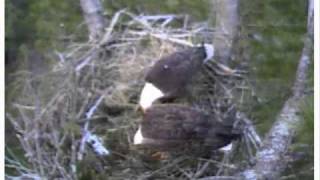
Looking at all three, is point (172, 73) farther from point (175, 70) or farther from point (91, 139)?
point (91, 139)

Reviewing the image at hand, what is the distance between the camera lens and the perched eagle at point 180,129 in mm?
1219

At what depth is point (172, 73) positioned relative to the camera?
120 centimetres

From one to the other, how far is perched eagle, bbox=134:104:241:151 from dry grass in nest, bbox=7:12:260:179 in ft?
0.06

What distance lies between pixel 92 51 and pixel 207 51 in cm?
25

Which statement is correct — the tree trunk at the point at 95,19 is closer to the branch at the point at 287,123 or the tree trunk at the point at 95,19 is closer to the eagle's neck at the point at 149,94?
the eagle's neck at the point at 149,94

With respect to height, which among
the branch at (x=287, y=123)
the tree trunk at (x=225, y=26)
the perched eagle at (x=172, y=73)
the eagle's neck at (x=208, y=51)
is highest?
the tree trunk at (x=225, y=26)

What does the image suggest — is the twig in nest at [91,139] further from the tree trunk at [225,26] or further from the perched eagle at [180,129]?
the tree trunk at [225,26]

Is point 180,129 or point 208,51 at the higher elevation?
point 208,51

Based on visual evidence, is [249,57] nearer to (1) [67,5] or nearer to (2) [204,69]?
(2) [204,69]

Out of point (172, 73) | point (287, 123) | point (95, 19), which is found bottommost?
point (287, 123)

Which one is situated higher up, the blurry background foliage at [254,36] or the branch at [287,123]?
the blurry background foliage at [254,36]

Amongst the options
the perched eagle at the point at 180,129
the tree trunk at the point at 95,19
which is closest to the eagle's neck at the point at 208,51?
the perched eagle at the point at 180,129

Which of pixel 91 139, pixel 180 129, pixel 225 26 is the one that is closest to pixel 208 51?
pixel 225 26

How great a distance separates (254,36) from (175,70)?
197 millimetres
